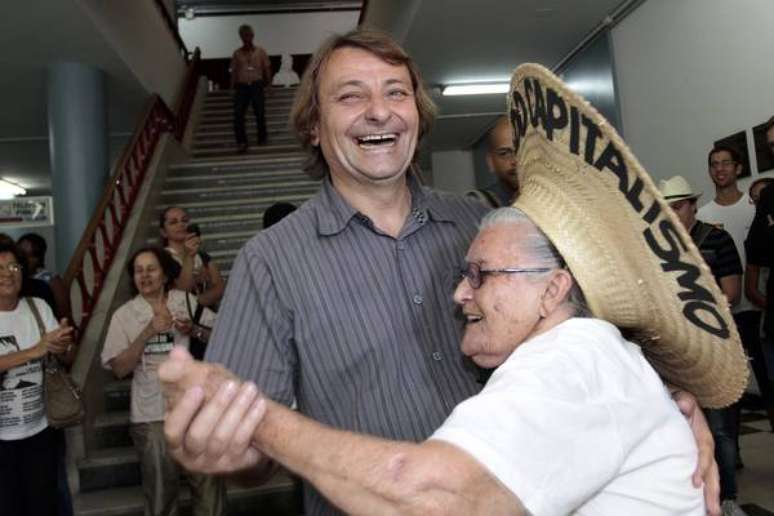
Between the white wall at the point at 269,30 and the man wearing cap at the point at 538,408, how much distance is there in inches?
528

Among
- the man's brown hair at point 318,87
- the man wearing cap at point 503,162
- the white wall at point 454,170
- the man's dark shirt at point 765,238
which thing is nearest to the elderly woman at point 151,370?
the man wearing cap at point 503,162

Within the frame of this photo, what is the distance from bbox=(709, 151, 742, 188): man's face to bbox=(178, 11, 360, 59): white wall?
36.0 feet

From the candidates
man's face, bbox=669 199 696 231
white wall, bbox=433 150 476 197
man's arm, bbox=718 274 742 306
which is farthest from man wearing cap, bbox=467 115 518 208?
white wall, bbox=433 150 476 197

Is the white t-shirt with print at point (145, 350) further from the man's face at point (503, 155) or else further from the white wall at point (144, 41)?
the white wall at point (144, 41)

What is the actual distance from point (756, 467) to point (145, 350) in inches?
139

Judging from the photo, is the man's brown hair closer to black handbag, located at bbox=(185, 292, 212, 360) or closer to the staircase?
black handbag, located at bbox=(185, 292, 212, 360)

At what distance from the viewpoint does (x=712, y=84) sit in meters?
4.89

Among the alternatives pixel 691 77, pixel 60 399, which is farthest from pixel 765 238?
pixel 60 399

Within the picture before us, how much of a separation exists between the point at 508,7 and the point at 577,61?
1.70 meters

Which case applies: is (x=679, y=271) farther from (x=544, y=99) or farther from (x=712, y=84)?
(x=712, y=84)

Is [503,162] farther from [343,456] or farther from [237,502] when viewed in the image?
[237,502]

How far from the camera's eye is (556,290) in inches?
39.0

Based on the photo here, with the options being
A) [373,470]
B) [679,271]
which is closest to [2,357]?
[373,470]

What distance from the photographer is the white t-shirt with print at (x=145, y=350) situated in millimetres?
3258
